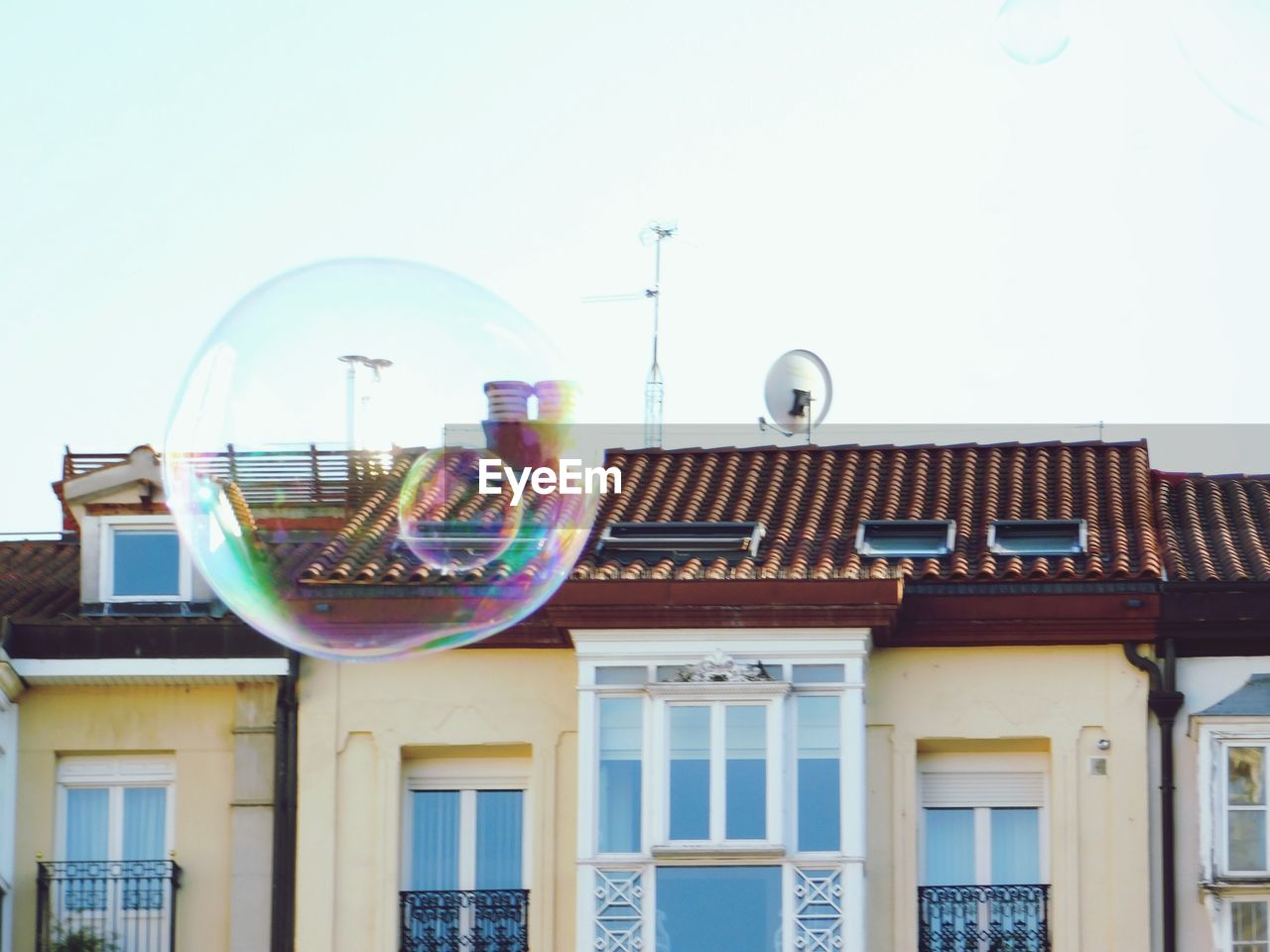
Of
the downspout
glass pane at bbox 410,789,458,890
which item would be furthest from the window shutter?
the downspout

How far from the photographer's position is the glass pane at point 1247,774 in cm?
2484

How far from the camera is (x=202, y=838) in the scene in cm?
2580

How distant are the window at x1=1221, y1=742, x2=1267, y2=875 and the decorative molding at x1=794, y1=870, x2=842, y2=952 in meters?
3.02

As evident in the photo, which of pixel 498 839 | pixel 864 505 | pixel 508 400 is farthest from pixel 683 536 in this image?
pixel 508 400

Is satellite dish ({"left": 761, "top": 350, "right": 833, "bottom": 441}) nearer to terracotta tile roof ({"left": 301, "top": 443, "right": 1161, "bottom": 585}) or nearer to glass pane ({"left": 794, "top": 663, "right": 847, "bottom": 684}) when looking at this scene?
terracotta tile roof ({"left": 301, "top": 443, "right": 1161, "bottom": 585})

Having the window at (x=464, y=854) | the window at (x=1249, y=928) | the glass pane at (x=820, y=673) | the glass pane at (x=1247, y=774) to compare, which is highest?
the glass pane at (x=820, y=673)

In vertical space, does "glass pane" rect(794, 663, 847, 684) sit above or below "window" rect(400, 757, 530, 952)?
above

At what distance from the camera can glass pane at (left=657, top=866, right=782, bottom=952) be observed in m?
24.7

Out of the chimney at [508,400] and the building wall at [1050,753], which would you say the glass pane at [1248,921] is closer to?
the building wall at [1050,753]

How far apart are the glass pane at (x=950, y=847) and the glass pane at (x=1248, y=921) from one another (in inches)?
84.6

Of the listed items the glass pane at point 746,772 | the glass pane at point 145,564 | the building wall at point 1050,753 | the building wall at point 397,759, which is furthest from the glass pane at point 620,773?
the glass pane at point 145,564

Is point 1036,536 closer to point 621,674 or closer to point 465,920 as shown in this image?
point 621,674

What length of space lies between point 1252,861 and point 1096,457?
543 centimetres

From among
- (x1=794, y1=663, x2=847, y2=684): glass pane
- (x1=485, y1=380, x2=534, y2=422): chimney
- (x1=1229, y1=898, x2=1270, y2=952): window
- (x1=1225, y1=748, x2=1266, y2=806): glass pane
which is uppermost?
(x1=485, y1=380, x2=534, y2=422): chimney
